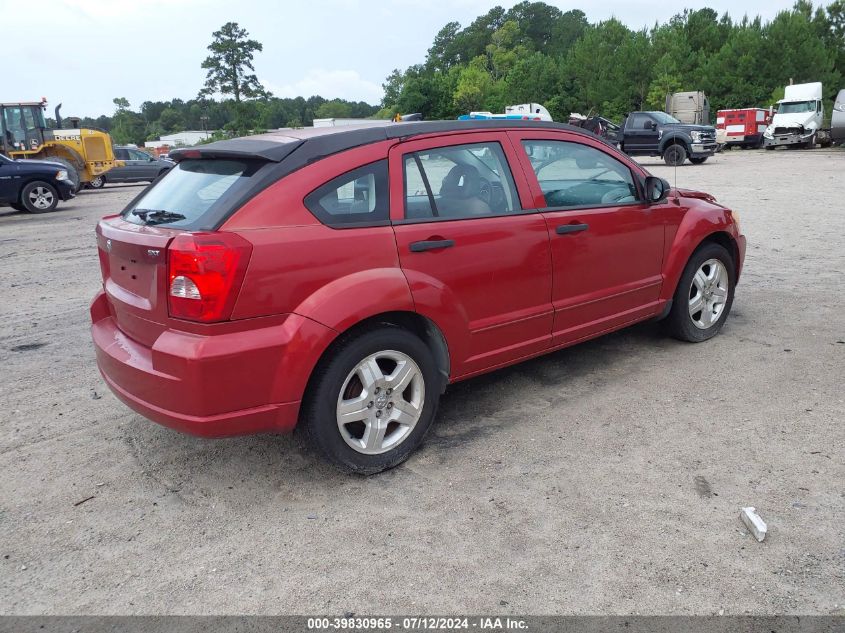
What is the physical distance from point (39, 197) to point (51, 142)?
24.5 feet

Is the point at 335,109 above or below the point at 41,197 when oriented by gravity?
above

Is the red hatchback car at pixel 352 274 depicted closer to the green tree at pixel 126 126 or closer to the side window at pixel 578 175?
the side window at pixel 578 175

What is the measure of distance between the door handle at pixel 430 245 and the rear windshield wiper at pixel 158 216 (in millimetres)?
1113

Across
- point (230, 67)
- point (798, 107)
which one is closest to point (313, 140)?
point (798, 107)

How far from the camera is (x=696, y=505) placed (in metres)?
3.13

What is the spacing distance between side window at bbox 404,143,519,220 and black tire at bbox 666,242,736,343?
181cm

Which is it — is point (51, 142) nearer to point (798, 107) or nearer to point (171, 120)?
point (798, 107)

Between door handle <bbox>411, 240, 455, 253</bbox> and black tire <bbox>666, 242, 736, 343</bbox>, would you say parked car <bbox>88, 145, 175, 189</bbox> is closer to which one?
black tire <bbox>666, 242, 736, 343</bbox>

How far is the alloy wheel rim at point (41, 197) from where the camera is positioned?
1625 cm

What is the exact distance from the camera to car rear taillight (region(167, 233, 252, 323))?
9.65 feet

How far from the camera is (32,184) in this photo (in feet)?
52.7

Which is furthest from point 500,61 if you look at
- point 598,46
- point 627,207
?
point 627,207

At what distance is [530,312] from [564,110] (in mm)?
56445

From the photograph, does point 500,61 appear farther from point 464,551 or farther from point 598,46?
point 464,551
